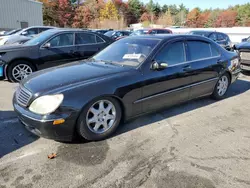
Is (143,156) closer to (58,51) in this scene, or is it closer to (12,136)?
(12,136)

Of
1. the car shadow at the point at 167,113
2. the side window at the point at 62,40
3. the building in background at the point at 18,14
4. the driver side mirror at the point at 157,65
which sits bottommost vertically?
the car shadow at the point at 167,113

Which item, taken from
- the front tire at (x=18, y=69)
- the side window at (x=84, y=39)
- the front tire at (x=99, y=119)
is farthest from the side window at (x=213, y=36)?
the front tire at (x=99, y=119)

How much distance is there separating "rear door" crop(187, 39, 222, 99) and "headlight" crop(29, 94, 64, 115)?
2608 millimetres

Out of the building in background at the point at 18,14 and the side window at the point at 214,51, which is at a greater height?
the building in background at the point at 18,14

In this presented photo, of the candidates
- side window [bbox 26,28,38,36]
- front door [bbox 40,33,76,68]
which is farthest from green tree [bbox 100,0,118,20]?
front door [bbox 40,33,76,68]

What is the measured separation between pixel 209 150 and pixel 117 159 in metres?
1.28

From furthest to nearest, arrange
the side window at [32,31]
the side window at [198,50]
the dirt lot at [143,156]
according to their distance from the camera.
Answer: the side window at [32,31] → the side window at [198,50] → the dirt lot at [143,156]

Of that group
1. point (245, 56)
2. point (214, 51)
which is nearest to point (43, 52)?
point (214, 51)

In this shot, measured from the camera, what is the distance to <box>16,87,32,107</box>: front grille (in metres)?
2.97

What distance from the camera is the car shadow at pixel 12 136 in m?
3.03

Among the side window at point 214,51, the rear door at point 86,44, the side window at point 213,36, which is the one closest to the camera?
the side window at point 214,51

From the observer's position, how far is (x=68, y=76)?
129 inches

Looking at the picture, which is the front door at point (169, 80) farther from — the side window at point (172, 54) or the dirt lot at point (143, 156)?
the dirt lot at point (143, 156)

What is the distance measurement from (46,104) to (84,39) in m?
4.76
